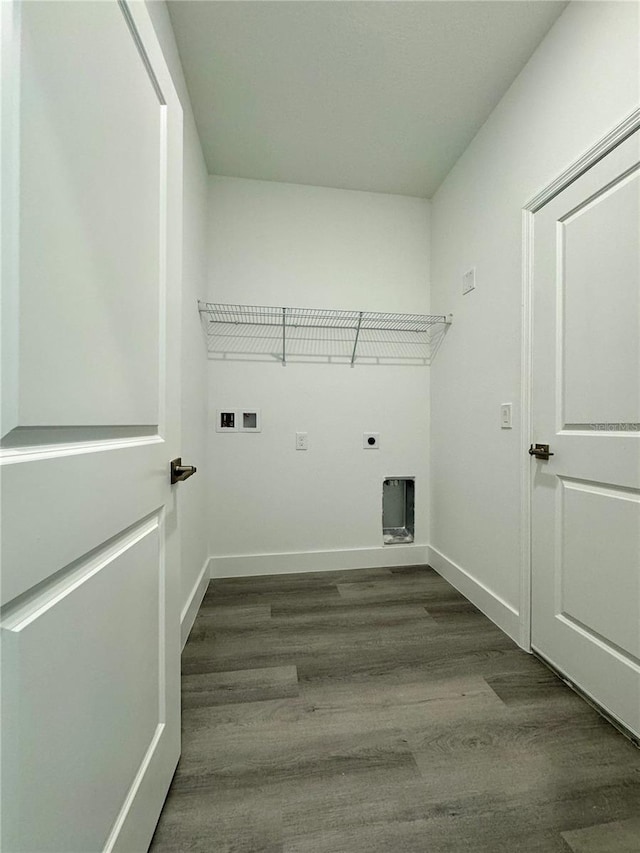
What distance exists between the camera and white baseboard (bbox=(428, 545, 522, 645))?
5.09ft

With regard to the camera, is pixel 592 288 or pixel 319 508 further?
pixel 319 508

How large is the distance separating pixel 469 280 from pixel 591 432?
43.8 inches

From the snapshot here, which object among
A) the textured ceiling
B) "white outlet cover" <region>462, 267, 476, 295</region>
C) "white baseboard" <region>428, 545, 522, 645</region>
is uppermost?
the textured ceiling

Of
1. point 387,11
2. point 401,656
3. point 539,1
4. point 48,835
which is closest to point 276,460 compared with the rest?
point 401,656

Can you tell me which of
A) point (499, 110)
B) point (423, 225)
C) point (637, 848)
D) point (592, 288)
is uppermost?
point (499, 110)

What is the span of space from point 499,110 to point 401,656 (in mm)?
2676

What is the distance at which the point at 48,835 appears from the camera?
438 millimetres

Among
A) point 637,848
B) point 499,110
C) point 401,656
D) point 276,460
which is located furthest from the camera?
point 276,460

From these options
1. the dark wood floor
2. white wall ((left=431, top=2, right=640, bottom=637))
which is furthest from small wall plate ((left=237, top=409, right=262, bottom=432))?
white wall ((left=431, top=2, right=640, bottom=637))

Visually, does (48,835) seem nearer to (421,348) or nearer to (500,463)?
(500,463)

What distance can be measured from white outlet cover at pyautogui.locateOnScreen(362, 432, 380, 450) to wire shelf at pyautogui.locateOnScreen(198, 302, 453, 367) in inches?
20.1

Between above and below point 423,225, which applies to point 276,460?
below

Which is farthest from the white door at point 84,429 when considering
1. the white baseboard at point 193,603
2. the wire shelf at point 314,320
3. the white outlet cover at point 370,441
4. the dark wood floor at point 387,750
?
the white outlet cover at point 370,441

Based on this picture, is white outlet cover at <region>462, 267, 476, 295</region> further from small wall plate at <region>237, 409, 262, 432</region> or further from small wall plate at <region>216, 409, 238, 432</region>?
small wall plate at <region>216, 409, 238, 432</region>
